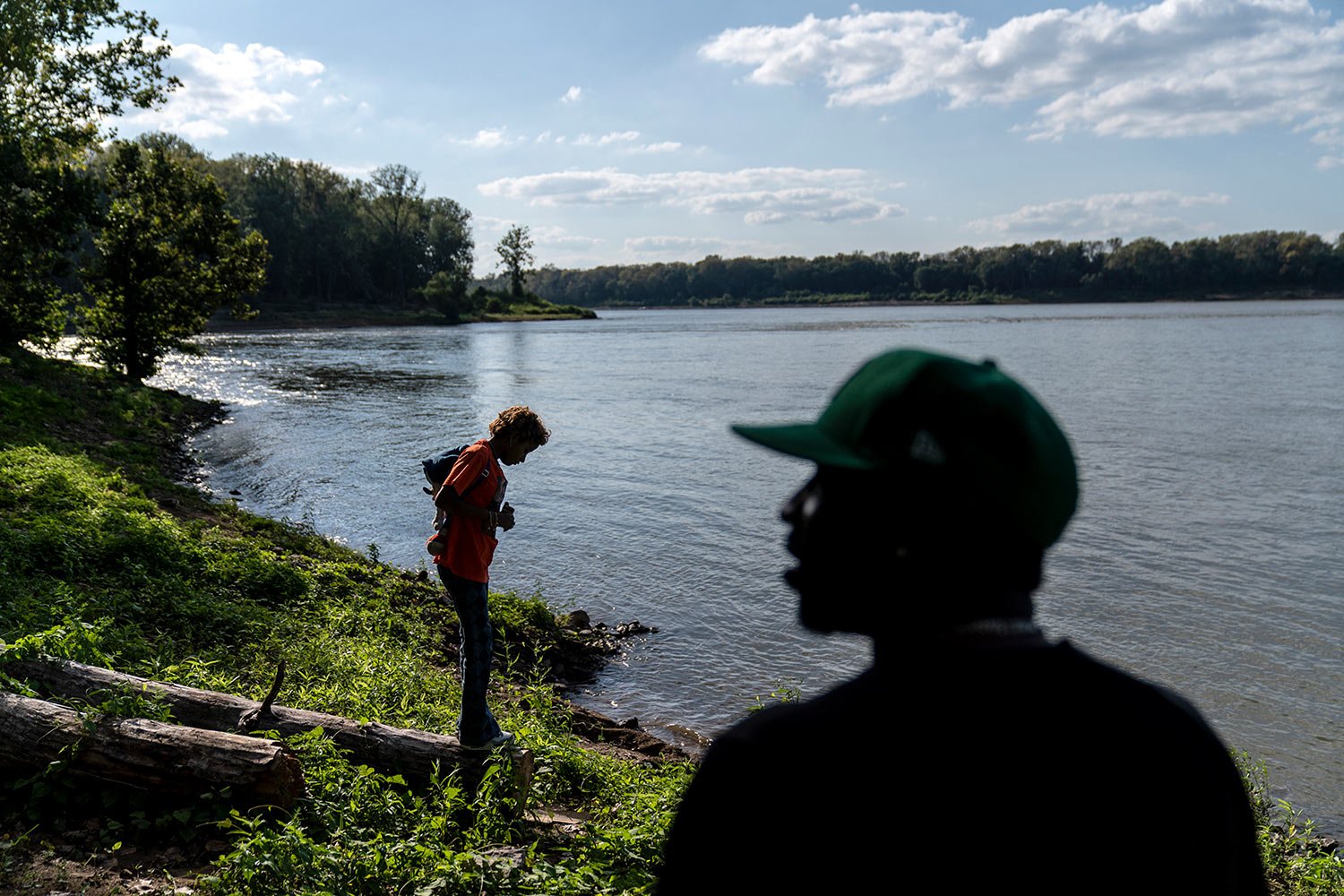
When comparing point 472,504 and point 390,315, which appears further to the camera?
point 390,315

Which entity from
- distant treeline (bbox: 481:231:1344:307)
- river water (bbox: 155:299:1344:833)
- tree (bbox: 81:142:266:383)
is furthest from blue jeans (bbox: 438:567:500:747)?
distant treeline (bbox: 481:231:1344:307)

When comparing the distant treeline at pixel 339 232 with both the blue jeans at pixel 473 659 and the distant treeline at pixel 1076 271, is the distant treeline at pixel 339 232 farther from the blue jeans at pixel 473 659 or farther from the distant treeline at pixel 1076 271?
the blue jeans at pixel 473 659

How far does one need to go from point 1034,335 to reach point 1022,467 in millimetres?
73213

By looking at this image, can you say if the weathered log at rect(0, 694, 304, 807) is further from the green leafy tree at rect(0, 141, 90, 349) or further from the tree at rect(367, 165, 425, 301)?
the tree at rect(367, 165, 425, 301)

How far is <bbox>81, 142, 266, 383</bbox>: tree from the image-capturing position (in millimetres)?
27422

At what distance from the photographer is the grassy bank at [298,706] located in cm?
469

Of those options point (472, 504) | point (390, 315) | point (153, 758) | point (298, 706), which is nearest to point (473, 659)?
point (472, 504)

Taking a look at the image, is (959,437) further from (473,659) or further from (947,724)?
(473,659)

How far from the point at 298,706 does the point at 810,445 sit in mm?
6253

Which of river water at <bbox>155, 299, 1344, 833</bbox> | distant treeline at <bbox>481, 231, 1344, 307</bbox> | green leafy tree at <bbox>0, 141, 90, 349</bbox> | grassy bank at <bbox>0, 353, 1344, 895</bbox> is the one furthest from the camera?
distant treeline at <bbox>481, 231, 1344, 307</bbox>

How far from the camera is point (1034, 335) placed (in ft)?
228

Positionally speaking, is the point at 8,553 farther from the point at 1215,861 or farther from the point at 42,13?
the point at 42,13

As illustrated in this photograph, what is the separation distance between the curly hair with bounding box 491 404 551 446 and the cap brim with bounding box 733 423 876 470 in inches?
187

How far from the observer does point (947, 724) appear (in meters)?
1.23
